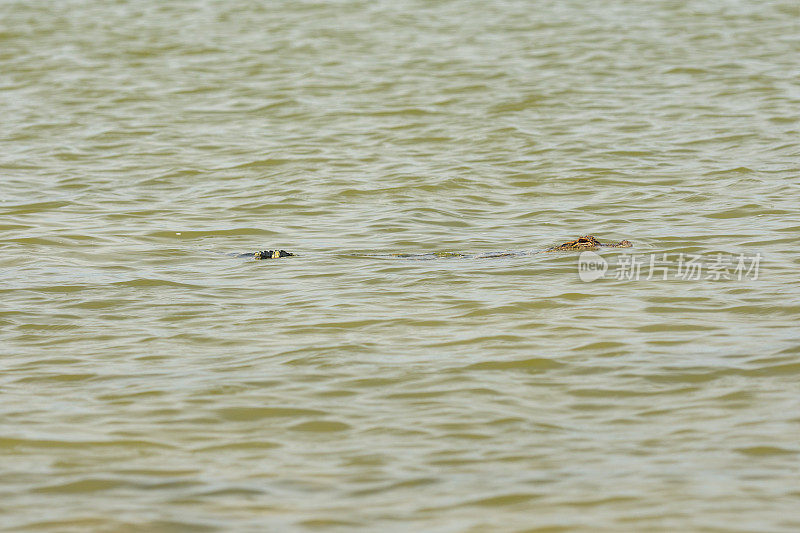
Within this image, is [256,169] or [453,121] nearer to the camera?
[256,169]

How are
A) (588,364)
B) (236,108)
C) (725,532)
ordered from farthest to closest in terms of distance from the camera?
(236,108) → (588,364) → (725,532)

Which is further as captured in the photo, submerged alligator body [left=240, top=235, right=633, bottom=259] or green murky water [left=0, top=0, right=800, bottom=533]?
submerged alligator body [left=240, top=235, right=633, bottom=259]

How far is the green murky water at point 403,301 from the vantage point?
4.26m

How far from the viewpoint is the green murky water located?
168 inches

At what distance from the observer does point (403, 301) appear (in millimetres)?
6727

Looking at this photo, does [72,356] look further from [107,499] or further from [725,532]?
[725,532]

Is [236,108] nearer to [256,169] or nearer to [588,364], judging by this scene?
[256,169]

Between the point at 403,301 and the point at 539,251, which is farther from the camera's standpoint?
the point at 539,251

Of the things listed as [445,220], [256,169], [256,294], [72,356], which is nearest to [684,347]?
[256,294]

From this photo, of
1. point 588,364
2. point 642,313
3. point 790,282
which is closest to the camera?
point 588,364

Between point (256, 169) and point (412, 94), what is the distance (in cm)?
383

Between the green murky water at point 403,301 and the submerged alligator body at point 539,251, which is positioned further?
the submerged alligator body at point 539,251

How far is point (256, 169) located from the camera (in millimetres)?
11125

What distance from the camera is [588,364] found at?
216 inches
